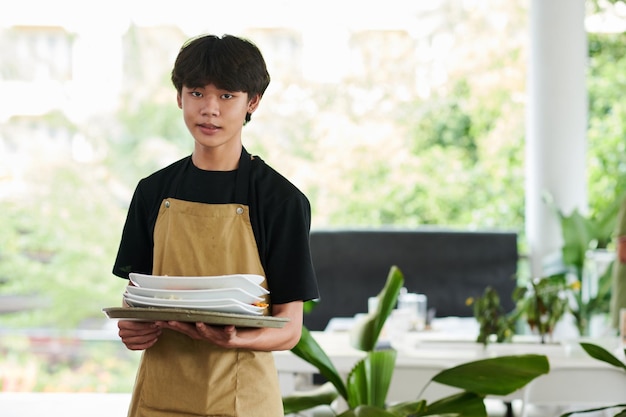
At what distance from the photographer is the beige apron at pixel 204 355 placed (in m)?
1.53

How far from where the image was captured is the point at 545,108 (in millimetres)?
5586

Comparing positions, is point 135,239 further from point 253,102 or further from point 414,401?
point 414,401

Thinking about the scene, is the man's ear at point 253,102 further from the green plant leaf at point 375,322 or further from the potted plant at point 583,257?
the potted plant at point 583,257

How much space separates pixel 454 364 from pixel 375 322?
2.21 ft

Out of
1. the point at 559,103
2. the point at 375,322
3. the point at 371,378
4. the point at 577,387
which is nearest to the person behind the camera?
the point at 371,378

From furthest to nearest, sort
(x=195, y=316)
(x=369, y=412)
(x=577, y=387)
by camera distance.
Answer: (x=577, y=387) → (x=369, y=412) → (x=195, y=316)

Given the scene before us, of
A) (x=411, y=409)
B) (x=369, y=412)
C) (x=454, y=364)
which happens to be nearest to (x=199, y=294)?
(x=369, y=412)

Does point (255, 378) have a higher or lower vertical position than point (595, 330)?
higher

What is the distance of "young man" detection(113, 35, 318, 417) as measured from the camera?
1.51 m

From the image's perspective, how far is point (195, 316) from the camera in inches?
56.4

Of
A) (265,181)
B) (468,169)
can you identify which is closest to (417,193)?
(468,169)

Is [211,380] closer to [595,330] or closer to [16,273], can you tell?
[595,330]

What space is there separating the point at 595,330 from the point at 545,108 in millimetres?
1111

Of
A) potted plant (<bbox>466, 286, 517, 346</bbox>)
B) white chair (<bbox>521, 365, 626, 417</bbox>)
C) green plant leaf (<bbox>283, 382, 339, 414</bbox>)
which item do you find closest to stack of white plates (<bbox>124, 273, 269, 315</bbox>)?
green plant leaf (<bbox>283, 382, 339, 414</bbox>)
